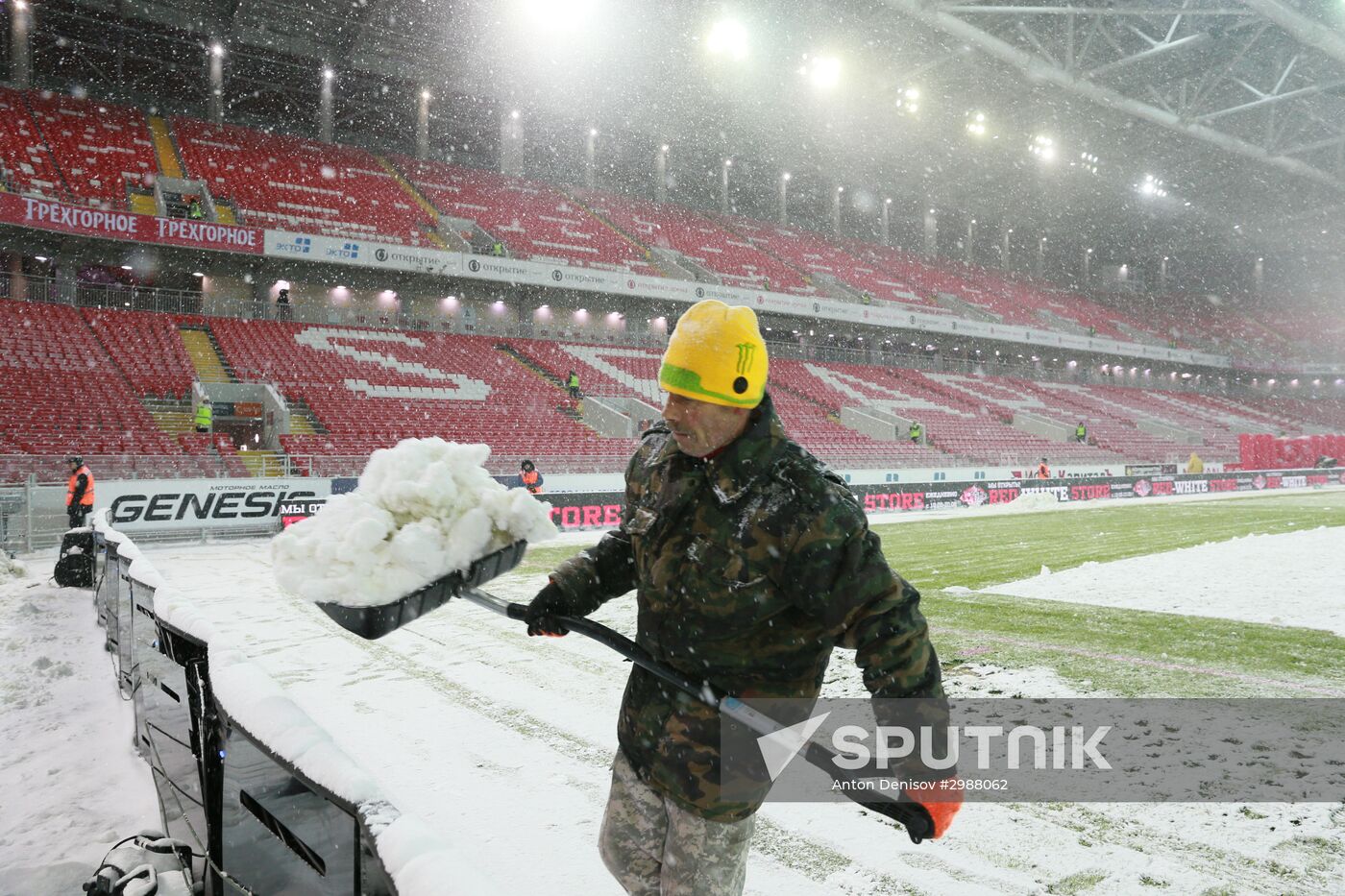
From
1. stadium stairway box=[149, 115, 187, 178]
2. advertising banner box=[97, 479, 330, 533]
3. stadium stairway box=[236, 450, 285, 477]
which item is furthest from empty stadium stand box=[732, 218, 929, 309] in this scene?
advertising banner box=[97, 479, 330, 533]

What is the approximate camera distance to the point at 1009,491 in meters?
24.1

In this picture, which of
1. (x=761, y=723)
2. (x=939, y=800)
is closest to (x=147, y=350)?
(x=761, y=723)

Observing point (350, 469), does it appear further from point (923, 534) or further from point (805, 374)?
point (805, 374)

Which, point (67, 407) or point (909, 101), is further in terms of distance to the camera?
point (909, 101)

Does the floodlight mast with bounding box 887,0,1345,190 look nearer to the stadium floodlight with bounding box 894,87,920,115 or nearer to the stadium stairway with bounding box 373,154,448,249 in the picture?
the stadium floodlight with bounding box 894,87,920,115

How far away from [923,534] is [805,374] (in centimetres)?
1914

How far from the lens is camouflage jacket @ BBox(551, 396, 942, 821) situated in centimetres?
163

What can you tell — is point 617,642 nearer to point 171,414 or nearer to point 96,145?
point 171,414

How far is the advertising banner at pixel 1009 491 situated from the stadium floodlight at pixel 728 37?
50.7ft

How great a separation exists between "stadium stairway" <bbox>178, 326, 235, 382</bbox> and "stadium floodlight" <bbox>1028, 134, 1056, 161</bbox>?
3412 centimetres

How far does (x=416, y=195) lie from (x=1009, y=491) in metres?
24.0

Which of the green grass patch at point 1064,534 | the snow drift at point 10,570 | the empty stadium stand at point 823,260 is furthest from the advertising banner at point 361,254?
the empty stadium stand at point 823,260

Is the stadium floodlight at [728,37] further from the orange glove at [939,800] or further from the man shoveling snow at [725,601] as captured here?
the orange glove at [939,800]

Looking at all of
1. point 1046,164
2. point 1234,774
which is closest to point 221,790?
point 1234,774
